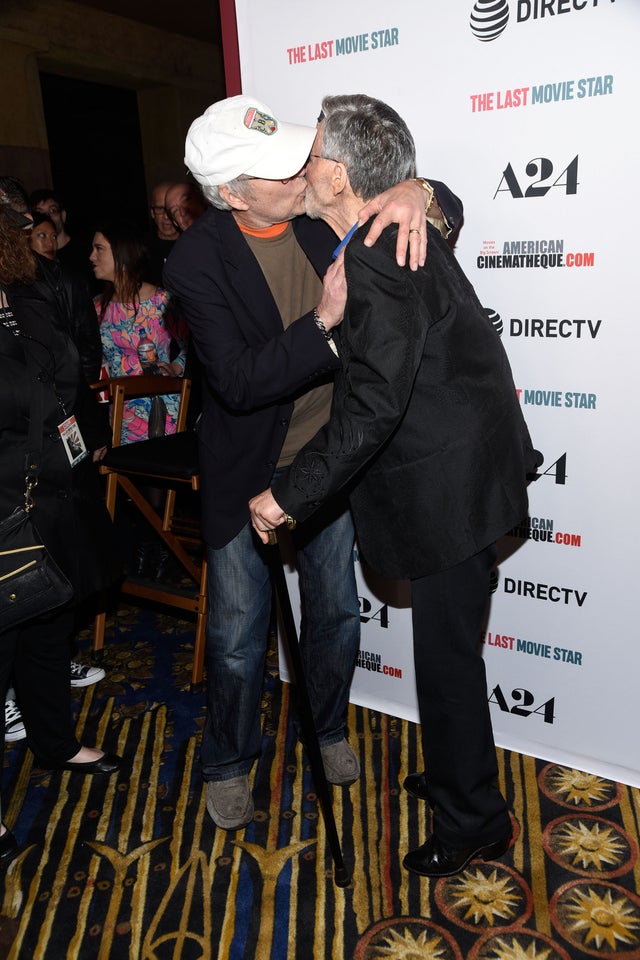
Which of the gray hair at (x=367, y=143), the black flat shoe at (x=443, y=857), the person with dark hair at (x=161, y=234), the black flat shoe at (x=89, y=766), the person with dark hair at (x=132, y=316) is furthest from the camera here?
the person with dark hair at (x=161, y=234)

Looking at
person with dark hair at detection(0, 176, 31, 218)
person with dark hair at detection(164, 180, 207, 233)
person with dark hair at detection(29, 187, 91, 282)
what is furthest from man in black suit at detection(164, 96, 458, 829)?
person with dark hair at detection(29, 187, 91, 282)

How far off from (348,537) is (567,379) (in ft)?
2.41

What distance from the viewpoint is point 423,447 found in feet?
5.81

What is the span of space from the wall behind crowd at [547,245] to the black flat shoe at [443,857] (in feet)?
1.66

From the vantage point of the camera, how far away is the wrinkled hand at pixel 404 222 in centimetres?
160

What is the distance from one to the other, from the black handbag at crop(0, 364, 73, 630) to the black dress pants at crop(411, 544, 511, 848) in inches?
34.3

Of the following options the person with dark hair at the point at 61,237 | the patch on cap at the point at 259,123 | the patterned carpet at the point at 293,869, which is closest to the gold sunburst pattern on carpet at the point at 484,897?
the patterned carpet at the point at 293,869

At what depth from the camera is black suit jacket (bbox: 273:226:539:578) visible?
1.60 m

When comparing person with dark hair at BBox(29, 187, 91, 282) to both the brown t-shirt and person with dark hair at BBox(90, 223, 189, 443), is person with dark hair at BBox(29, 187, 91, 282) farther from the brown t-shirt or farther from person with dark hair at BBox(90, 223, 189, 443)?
the brown t-shirt

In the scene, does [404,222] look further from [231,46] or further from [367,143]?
[231,46]

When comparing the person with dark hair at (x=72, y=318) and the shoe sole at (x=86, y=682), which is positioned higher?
the person with dark hair at (x=72, y=318)

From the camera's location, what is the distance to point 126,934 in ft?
6.38

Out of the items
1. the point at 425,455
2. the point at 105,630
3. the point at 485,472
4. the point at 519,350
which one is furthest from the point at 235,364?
the point at 105,630

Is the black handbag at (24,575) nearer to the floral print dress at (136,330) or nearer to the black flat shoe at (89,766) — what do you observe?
the black flat shoe at (89,766)
